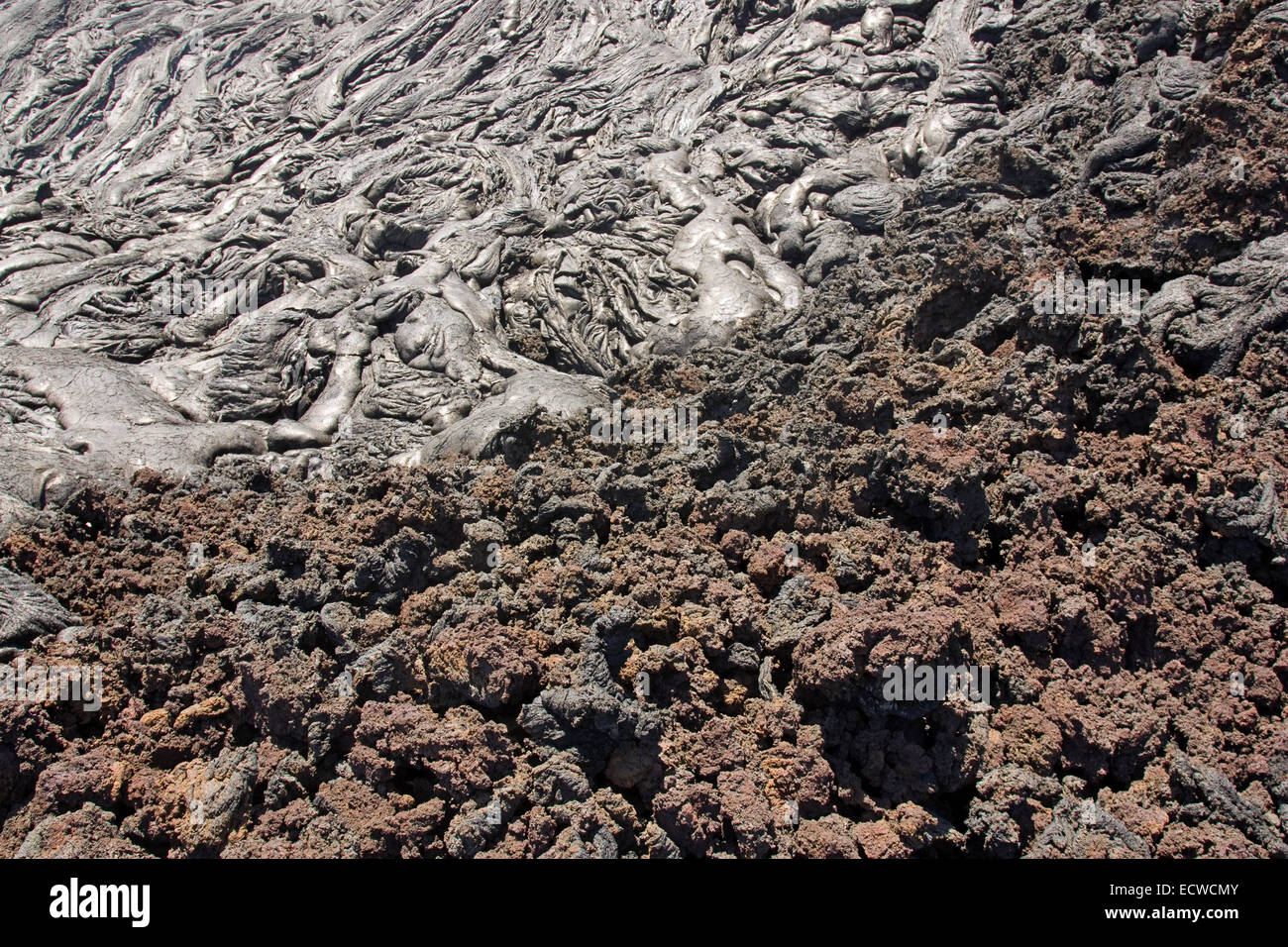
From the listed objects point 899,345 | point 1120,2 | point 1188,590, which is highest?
point 1120,2

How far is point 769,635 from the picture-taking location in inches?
253

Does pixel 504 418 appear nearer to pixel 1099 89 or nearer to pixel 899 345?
pixel 899 345

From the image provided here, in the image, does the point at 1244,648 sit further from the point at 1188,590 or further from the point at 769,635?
the point at 769,635

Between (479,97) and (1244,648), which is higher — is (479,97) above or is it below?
above

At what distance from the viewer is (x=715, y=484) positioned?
25.4 ft

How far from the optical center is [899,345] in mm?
8898

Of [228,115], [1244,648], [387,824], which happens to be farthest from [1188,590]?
[228,115]

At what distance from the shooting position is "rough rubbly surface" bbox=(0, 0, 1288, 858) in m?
5.68

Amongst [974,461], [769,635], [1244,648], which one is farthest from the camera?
[974,461]

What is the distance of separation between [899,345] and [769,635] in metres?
3.85

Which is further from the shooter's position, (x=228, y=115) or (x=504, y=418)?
(x=228, y=115)

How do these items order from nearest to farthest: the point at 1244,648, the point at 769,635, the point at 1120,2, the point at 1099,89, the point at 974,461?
the point at 1244,648
the point at 769,635
the point at 974,461
the point at 1099,89
the point at 1120,2

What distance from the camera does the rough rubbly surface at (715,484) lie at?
18.6 ft
